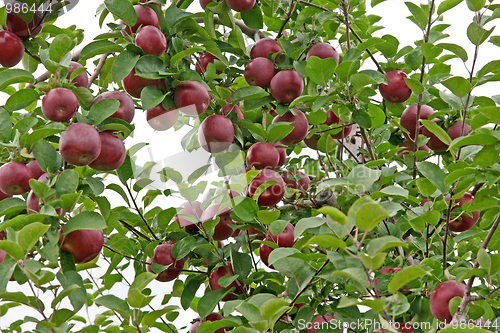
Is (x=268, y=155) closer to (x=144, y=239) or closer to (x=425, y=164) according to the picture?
(x=425, y=164)

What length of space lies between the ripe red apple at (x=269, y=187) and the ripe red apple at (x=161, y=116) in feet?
1.13

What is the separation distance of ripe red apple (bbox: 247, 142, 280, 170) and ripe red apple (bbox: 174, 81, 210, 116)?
0.24m

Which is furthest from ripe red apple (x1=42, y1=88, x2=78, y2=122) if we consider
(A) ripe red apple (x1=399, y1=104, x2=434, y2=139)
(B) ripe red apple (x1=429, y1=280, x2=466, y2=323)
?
(A) ripe red apple (x1=399, y1=104, x2=434, y2=139)

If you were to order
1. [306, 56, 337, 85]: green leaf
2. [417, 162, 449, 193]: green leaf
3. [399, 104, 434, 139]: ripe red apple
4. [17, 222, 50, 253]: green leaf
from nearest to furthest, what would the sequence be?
[17, 222, 50, 253]: green leaf < [417, 162, 449, 193]: green leaf < [306, 56, 337, 85]: green leaf < [399, 104, 434, 139]: ripe red apple

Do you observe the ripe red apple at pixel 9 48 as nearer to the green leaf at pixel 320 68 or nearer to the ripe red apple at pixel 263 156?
the ripe red apple at pixel 263 156

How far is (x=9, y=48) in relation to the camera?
1443mm

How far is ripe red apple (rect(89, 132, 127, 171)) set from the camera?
1.30 meters

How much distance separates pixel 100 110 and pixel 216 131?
0.37m

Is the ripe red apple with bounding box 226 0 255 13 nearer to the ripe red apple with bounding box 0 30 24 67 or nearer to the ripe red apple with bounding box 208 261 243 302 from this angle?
the ripe red apple with bounding box 0 30 24 67

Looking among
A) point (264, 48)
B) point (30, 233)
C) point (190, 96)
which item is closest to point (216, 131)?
point (190, 96)

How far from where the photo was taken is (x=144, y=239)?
187 cm

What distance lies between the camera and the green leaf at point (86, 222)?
1146 millimetres

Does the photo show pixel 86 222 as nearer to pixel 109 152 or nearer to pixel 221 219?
pixel 109 152

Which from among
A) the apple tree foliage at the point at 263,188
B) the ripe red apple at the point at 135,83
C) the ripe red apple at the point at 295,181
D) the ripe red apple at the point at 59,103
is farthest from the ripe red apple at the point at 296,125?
the ripe red apple at the point at 59,103
